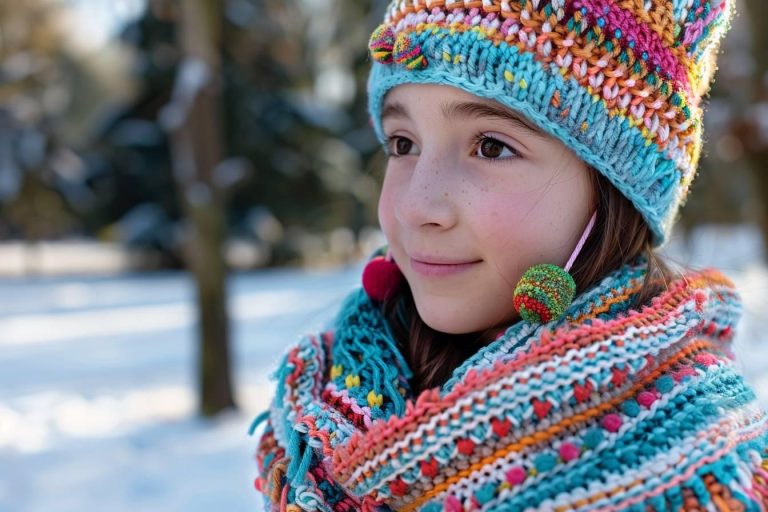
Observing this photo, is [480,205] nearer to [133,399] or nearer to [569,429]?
[569,429]

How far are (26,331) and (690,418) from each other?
9113 millimetres

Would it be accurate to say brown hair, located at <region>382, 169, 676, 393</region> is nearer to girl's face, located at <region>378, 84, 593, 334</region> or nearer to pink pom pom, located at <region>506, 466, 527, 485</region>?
girl's face, located at <region>378, 84, 593, 334</region>

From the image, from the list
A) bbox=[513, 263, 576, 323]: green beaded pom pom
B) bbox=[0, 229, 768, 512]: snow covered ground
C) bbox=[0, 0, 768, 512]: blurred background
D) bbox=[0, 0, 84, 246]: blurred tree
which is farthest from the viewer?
bbox=[0, 0, 84, 246]: blurred tree

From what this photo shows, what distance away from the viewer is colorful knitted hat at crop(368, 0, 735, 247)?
107cm

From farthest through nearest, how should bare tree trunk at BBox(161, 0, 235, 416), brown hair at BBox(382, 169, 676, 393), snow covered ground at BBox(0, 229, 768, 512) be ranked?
bare tree trunk at BBox(161, 0, 235, 416) < snow covered ground at BBox(0, 229, 768, 512) < brown hair at BBox(382, 169, 676, 393)

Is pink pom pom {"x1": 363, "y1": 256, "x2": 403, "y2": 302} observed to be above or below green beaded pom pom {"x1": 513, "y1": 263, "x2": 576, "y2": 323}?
above

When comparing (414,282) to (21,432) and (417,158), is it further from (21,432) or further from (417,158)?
(21,432)

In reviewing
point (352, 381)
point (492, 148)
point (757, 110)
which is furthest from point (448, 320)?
point (757, 110)

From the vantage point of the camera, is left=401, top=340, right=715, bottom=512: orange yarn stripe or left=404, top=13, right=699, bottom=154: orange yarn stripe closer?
left=401, top=340, right=715, bottom=512: orange yarn stripe

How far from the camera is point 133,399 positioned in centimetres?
542

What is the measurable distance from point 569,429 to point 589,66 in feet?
1.86

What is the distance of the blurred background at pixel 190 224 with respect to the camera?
4.23m

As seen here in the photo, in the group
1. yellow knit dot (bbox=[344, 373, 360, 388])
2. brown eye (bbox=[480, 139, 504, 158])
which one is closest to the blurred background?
yellow knit dot (bbox=[344, 373, 360, 388])

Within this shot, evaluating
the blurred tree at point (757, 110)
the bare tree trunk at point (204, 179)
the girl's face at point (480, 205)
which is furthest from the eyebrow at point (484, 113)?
the blurred tree at point (757, 110)
